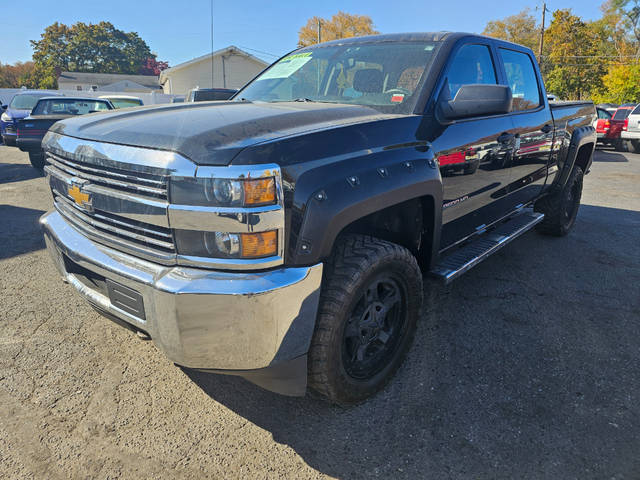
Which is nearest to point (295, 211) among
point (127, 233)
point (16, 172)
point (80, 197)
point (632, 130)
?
point (127, 233)

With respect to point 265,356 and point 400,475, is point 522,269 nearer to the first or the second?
point 400,475

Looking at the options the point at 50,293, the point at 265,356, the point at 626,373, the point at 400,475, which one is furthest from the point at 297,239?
the point at 50,293

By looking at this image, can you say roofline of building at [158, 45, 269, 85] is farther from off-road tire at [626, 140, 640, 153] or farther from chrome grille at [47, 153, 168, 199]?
chrome grille at [47, 153, 168, 199]

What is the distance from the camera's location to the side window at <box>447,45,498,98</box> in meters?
2.86

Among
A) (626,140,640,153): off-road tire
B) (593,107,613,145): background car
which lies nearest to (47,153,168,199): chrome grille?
(593,107,613,145): background car

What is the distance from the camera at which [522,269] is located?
424 centimetres

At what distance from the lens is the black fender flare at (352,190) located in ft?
5.91

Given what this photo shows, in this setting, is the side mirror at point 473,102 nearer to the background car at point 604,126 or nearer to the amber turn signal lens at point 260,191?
the amber turn signal lens at point 260,191

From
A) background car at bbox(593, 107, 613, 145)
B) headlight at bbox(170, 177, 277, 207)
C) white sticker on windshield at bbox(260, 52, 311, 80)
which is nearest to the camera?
headlight at bbox(170, 177, 277, 207)

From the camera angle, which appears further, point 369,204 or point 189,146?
point 369,204

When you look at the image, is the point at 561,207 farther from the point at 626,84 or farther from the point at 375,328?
the point at 626,84

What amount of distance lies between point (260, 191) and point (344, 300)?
637 mm

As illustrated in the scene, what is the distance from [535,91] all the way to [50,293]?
14.5ft

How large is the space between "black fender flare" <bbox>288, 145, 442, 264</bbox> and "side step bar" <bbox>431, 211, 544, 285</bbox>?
0.58m
